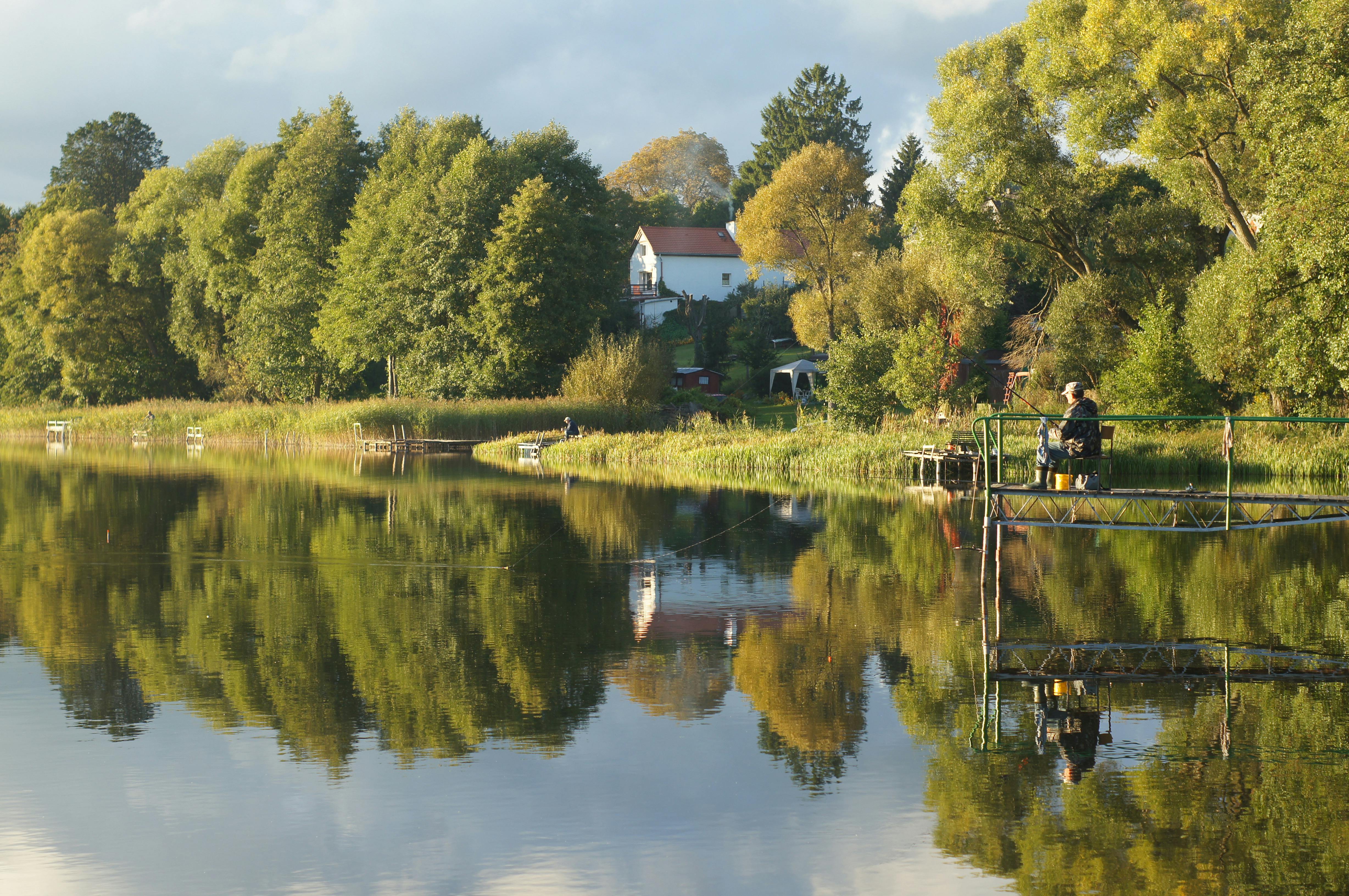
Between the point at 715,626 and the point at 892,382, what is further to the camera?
the point at 892,382

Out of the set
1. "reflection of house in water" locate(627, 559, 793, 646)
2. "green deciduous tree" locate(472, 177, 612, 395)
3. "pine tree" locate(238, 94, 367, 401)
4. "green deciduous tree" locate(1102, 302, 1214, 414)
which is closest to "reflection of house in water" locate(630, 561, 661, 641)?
"reflection of house in water" locate(627, 559, 793, 646)

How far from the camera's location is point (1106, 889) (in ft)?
22.3

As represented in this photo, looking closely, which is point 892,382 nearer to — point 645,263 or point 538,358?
point 538,358

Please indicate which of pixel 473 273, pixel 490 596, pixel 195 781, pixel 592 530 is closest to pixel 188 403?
pixel 473 273

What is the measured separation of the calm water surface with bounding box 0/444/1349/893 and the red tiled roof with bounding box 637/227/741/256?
73468 millimetres

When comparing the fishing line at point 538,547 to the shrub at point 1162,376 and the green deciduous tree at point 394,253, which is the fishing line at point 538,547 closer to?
the shrub at point 1162,376

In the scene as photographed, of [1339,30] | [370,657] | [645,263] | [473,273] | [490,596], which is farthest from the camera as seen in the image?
[645,263]

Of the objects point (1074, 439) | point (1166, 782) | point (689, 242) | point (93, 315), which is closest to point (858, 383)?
Result: point (1074, 439)

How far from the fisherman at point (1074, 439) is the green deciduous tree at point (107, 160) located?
99880 millimetres

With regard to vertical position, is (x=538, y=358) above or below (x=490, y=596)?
above

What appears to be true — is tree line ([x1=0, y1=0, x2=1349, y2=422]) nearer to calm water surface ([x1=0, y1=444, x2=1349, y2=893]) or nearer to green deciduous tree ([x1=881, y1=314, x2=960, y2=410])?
green deciduous tree ([x1=881, y1=314, x2=960, y2=410])

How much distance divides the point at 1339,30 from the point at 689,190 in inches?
3840

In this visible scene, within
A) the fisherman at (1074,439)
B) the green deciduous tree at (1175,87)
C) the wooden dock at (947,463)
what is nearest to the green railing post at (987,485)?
the fisherman at (1074,439)

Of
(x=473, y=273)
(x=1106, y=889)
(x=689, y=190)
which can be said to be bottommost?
(x=1106, y=889)
